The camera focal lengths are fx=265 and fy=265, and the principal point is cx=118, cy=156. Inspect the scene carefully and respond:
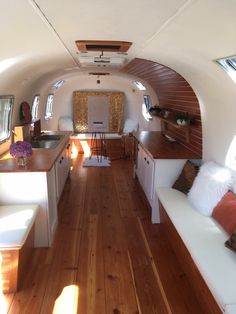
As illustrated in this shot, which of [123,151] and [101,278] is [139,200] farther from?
[123,151]

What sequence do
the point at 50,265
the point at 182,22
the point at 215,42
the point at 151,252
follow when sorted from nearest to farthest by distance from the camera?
1. the point at 182,22
2. the point at 215,42
3. the point at 50,265
4. the point at 151,252

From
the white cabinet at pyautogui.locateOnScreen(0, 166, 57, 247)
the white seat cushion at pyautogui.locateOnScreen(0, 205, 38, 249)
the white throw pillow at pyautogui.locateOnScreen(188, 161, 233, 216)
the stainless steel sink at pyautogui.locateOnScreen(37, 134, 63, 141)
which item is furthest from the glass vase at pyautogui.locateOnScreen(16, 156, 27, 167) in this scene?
the white throw pillow at pyautogui.locateOnScreen(188, 161, 233, 216)

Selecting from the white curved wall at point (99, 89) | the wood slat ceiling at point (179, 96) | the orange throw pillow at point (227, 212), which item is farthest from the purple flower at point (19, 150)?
the white curved wall at point (99, 89)

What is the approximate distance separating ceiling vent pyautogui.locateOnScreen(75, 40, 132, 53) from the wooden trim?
6.09 ft

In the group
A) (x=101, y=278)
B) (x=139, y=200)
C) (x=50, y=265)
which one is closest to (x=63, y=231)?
(x=50, y=265)

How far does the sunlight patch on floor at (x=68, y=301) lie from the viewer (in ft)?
6.72

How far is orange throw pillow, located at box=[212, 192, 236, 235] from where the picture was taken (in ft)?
7.35

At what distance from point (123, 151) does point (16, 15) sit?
5848 mm

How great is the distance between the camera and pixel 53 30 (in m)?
1.75

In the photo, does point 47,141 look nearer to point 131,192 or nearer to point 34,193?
point 131,192

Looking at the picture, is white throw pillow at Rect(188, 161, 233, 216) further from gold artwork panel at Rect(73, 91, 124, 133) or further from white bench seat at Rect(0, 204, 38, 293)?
gold artwork panel at Rect(73, 91, 124, 133)

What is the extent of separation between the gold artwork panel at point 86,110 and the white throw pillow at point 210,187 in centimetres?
507

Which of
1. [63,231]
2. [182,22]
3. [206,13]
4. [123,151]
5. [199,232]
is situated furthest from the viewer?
[123,151]

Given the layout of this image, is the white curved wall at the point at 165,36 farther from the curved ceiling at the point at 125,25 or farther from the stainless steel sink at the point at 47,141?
the stainless steel sink at the point at 47,141
